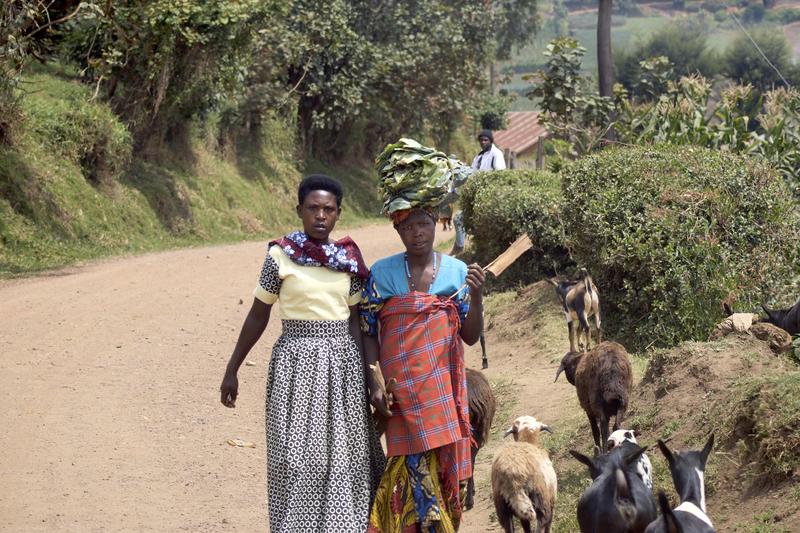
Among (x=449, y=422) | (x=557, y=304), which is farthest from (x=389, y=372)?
(x=557, y=304)

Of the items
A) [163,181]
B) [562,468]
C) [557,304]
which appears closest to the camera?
[562,468]

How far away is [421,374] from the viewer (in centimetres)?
516

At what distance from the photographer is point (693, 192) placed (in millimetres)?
10922

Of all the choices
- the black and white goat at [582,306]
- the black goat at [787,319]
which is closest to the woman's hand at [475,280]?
the black goat at [787,319]

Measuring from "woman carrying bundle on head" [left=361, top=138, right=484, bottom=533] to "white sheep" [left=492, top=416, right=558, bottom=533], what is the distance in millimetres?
981

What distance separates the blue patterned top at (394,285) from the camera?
17.2 feet

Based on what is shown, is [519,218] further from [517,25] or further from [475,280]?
[517,25]

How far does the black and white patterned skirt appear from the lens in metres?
5.10

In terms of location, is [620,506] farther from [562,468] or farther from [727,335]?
[727,335]

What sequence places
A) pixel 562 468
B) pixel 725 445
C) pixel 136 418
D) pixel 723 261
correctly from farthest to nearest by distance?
pixel 723 261 → pixel 136 418 → pixel 562 468 → pixel 725 445

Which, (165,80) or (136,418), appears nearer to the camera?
(136,418)

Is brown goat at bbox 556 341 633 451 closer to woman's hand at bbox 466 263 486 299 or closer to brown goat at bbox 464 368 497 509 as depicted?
brown goat at bbox 464 368 497 509

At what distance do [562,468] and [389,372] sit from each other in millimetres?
2865

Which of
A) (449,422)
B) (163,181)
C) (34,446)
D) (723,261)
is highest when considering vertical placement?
(449,422)
